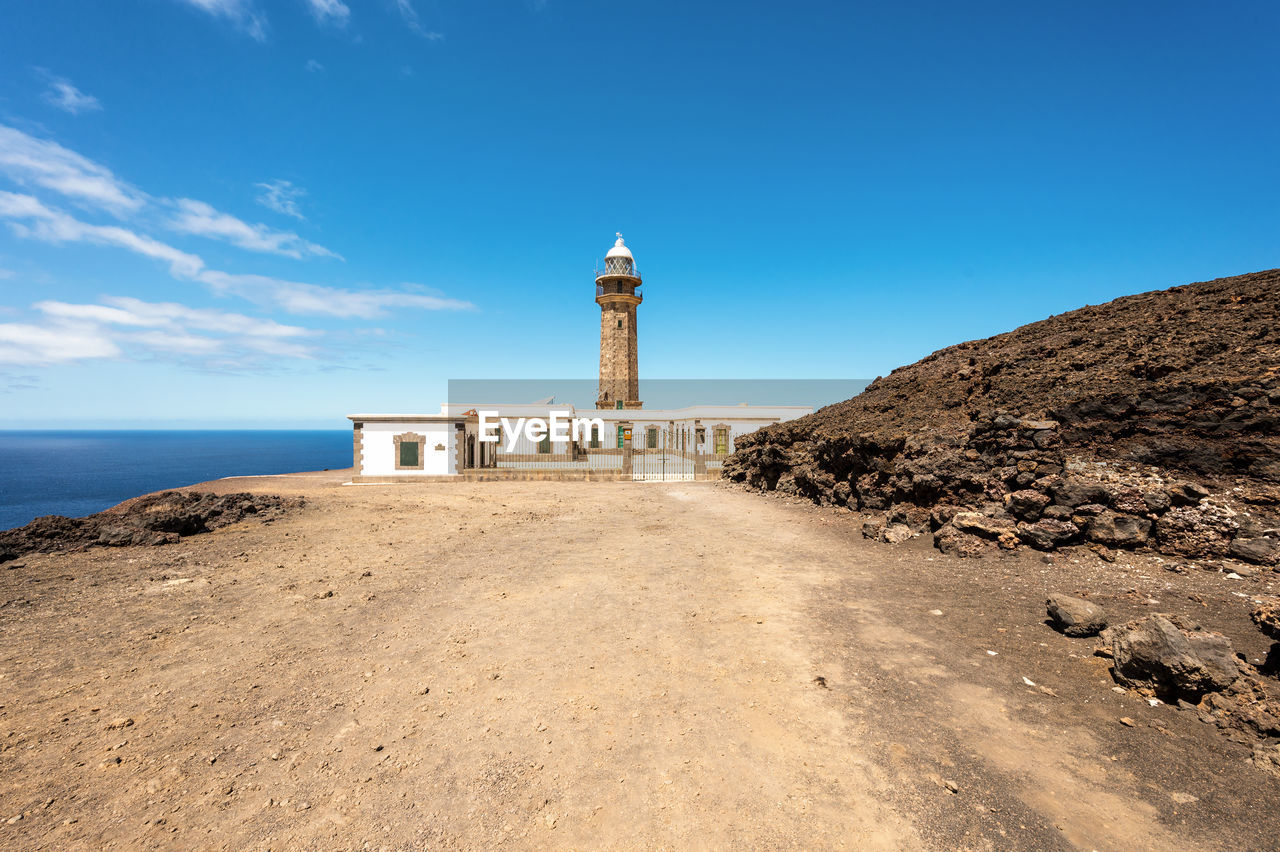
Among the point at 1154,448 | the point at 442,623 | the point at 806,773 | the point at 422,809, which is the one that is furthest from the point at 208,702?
Result: the point at 1154,448

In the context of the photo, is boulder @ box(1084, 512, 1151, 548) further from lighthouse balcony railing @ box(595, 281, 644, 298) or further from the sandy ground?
lighthouse balcony railing @ box(595, 281, 644, 298)

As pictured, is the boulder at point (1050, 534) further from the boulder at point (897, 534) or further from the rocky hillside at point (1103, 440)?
the boulder at point (897, 534)

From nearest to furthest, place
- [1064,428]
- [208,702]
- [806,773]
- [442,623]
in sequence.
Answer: [806,773], [208,702], [442,623], [1064,428]

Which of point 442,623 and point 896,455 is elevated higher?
point 896,455

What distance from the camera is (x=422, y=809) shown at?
125 inches

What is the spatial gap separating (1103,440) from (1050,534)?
238 cm

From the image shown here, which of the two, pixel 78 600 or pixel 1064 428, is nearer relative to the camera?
pixel 78 600

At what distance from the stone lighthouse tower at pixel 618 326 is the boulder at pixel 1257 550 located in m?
30.1

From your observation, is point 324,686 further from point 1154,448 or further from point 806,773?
point 1154,448

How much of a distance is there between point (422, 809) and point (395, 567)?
596cm

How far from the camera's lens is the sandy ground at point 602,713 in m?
3.07

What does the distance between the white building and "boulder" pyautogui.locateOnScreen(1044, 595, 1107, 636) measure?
53.5 feet

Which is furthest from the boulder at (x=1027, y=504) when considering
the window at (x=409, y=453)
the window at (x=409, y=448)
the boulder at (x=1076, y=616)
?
the window at (x=409, y=453)

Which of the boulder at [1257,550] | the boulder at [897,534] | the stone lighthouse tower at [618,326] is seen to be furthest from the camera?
the stone lighthouse tower at [618,326]
